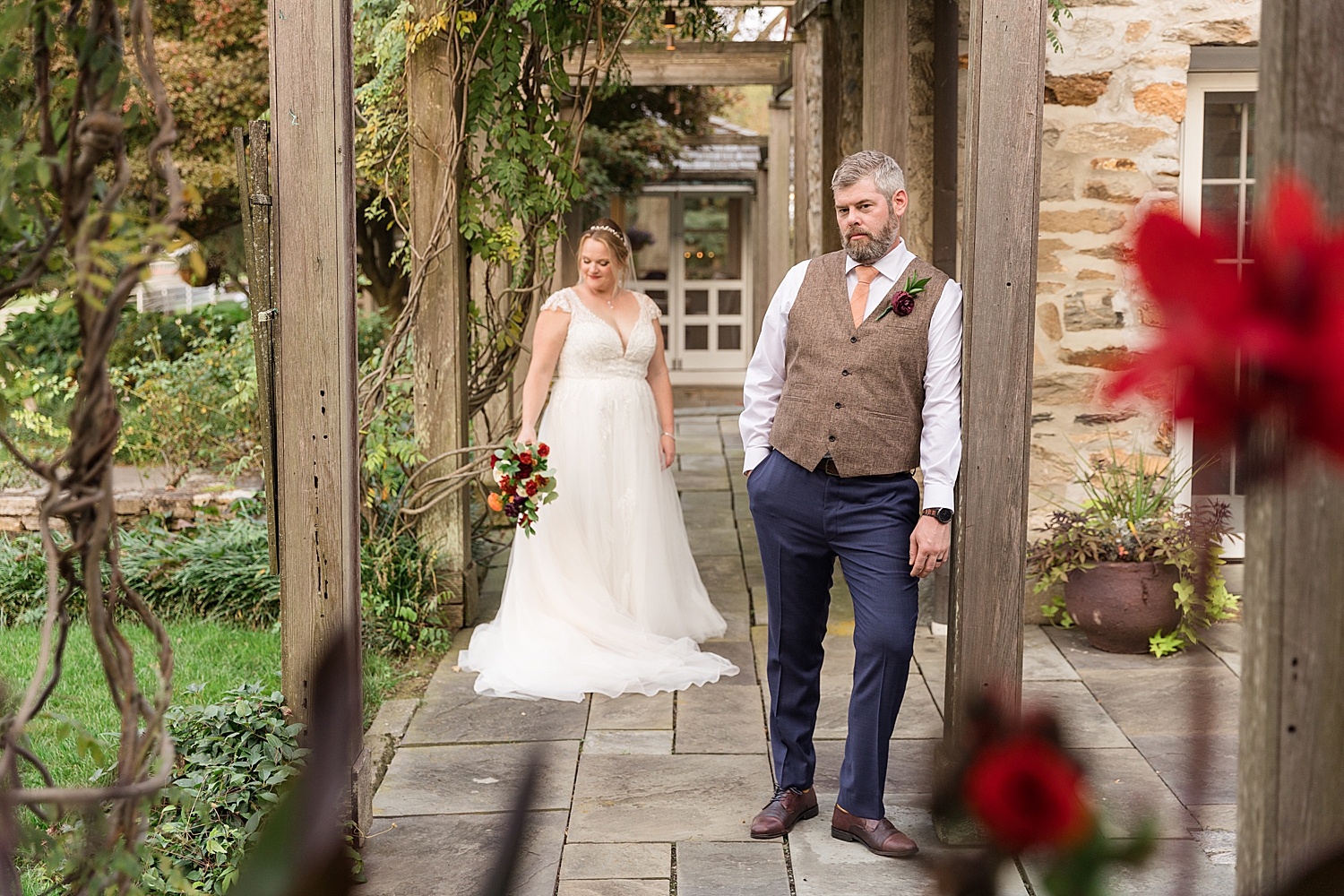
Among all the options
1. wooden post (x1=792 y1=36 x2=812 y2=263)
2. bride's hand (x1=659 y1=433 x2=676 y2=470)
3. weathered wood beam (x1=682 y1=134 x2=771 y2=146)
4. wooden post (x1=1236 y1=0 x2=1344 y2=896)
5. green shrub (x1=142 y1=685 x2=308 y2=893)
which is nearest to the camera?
wooden post (x1=1236 y1=0 x2=1344 y2=896)

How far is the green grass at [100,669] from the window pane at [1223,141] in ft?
14.4

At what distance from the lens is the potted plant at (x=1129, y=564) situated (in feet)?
15.8

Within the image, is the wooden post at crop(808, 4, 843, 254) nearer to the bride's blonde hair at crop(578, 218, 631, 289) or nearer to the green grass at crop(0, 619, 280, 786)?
the bride's blonde hair at crop(578, 218, 631, 289)

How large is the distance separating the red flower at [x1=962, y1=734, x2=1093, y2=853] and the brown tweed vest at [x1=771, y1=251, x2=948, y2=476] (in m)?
2.62

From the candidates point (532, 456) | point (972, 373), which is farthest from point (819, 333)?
point (532, 456)

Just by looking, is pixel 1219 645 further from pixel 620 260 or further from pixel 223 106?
pixel 223 106

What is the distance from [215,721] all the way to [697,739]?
5.15 ft

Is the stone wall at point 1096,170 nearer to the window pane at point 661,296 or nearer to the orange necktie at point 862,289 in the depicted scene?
the orange necktie at point 862,289

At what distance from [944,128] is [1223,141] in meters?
1.26

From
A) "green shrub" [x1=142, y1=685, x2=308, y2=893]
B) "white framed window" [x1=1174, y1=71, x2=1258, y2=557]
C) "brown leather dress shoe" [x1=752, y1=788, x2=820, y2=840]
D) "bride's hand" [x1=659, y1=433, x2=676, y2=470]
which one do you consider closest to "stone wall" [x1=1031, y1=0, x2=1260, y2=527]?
"white framed window" [x1=1174, y1=71, x2=1258, y2=557]

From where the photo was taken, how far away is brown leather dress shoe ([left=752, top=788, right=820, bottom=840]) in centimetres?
334

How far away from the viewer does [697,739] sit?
13.4 feet

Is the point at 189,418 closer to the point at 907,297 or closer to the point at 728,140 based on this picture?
the point at 907,297

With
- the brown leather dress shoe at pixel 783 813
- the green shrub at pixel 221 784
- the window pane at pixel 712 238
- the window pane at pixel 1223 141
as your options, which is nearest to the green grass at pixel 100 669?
the green shrub at pixel 221 784
